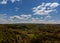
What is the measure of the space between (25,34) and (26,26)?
0.19 meters

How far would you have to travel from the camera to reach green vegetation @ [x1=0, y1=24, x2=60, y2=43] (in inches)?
158

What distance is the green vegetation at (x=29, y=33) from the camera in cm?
402

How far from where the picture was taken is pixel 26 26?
411 cm

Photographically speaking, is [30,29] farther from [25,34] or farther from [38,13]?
[38,13]

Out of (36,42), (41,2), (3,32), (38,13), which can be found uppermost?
(41,2)

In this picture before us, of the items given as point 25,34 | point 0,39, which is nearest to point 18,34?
point 25,34

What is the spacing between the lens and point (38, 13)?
13.4ft

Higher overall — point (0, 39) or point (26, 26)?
point (26, 26)

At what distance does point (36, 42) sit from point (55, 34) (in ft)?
1.58

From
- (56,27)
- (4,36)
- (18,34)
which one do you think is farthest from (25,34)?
(56,27)

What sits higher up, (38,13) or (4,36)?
(38,13)

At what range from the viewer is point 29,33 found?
13.3 feet

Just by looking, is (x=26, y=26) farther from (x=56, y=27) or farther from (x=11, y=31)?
(x=56, y=27)

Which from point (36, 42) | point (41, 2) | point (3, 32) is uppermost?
point (41, 2)
